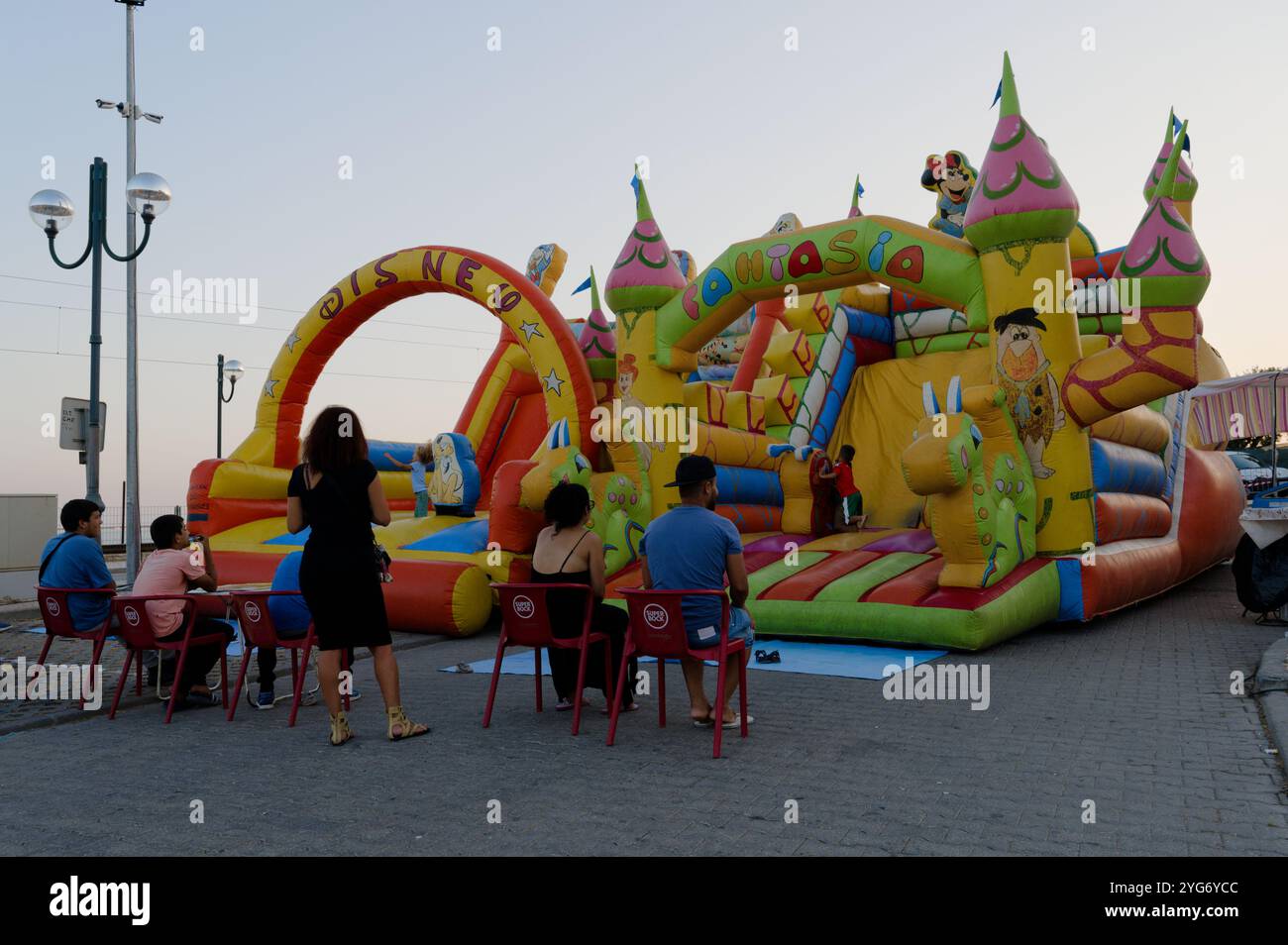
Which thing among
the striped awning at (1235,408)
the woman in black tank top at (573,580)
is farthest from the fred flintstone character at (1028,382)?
the striped awning at (1235,408)

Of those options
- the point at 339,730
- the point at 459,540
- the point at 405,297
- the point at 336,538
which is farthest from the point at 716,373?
the point at 339,730

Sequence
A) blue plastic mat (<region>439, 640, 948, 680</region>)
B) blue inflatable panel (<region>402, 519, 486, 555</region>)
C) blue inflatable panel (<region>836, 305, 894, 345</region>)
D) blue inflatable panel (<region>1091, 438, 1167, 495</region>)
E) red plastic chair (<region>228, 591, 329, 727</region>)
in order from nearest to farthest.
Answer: red plastic chair (<region>228, 591, 329, 727</region>) → blue plastic mat (<region>439, 640, 948, 680</region>) → blue inflatable panel (<region>1091, 438, 1167, 495</region>) → blue inflatable panel (<region>402, 519, 486, 555</region>) → blue inflatable panel (<region>836, 305, 894, 345</region>)

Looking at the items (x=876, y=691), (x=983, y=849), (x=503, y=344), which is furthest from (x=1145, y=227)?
(x=503, y=344)

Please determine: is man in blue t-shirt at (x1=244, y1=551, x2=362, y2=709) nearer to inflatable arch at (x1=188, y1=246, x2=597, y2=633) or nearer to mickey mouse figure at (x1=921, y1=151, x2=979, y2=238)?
inflatable arch at (x1=188, y1=246, x2=597, y2=633)

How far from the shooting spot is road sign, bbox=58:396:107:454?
10.5 m

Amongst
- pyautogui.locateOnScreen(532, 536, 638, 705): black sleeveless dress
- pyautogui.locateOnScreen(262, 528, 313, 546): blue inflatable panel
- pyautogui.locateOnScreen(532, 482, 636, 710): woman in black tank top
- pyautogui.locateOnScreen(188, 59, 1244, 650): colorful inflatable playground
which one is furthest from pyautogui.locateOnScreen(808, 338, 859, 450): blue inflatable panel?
pyautogui.locateOnScreen(532, 482, 636, 710): woman in black tank top

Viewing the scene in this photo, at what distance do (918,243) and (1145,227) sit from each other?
171cm

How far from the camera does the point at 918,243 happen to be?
8102 millimetres

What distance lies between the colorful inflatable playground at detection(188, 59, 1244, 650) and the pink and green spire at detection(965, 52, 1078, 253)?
18 millimetres

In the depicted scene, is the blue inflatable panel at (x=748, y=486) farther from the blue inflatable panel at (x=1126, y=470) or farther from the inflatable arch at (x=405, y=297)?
the blue inflatable panel at (x=1126, y=470)

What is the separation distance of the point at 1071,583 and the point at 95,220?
32.1 feet

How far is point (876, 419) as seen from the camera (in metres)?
11.4

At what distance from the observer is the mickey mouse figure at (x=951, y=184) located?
11523 mm

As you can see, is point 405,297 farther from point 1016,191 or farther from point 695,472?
point 695,472
